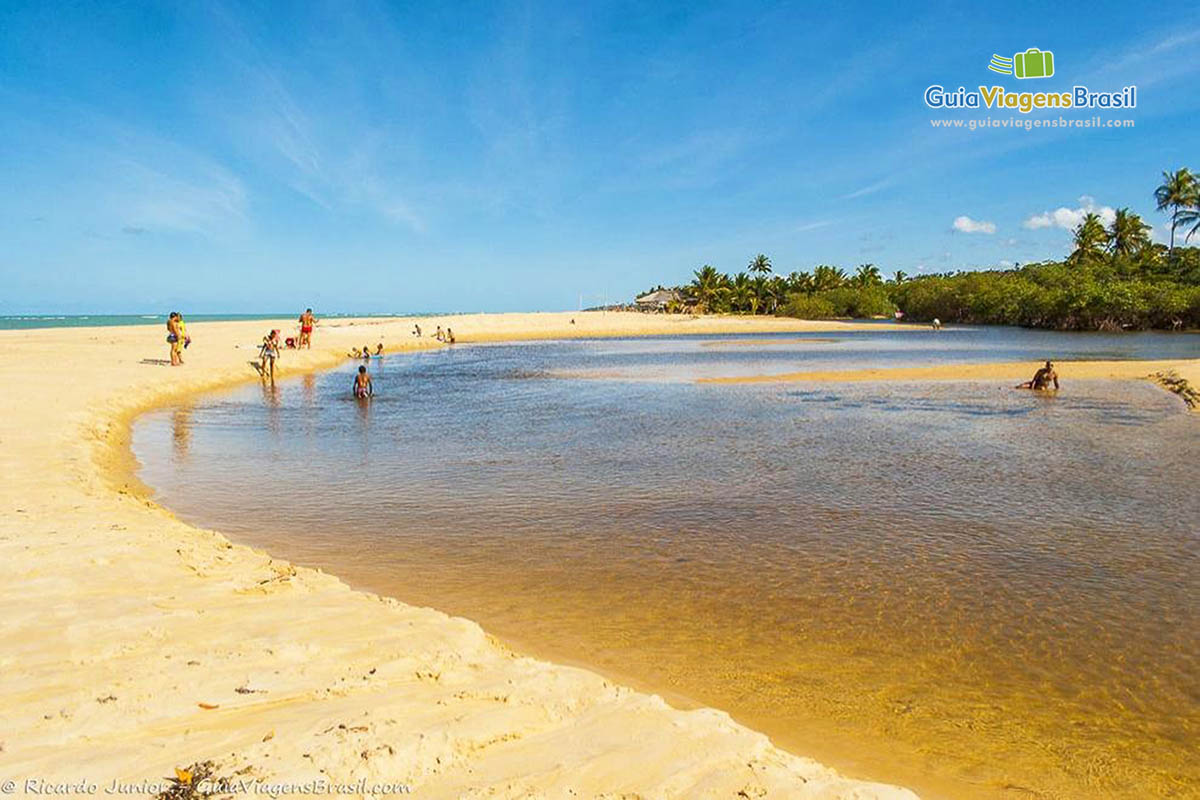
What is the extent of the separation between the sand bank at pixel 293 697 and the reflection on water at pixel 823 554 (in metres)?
1.00

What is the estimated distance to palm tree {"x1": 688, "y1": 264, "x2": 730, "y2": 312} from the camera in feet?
387

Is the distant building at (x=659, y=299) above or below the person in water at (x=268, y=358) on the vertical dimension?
above

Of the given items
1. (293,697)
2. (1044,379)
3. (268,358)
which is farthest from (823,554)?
(268,358)

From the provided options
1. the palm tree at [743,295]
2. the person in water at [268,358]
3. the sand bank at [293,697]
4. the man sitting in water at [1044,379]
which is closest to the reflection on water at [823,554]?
the sand bank at [293,697]

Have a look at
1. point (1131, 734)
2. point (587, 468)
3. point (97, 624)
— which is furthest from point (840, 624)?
point (587, 468)

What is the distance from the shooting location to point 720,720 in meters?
4.27

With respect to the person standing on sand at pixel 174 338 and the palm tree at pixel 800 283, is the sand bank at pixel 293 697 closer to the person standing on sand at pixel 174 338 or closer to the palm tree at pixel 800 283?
the person standing on sand at pixel 174 338

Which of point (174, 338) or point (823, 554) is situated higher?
point (174, 338)

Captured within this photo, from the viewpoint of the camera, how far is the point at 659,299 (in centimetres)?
13712

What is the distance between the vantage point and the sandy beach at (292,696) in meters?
3.51

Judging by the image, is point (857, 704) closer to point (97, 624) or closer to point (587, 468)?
point (97, 624)

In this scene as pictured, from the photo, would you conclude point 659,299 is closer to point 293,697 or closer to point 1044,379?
point 1044,379

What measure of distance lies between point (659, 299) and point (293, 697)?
135m

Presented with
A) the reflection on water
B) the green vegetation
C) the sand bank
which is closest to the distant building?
the green vegetation
